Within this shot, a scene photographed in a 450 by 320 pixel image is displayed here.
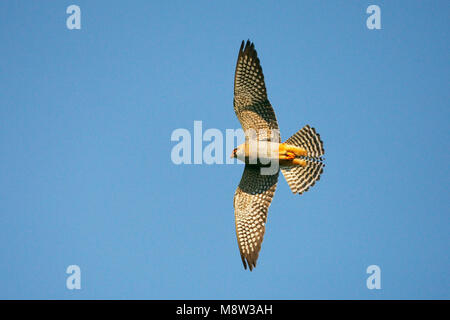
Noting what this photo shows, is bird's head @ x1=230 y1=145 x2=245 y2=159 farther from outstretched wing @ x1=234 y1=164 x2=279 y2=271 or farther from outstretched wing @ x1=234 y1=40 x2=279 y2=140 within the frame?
outstretched wing @ x1=234 y1=40 x2=279 y2=140

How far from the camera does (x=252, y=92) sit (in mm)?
9477

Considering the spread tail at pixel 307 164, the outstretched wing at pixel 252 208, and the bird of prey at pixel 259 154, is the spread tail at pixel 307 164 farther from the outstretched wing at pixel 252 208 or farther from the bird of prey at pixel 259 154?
the outstretched wing at pixel 252 208

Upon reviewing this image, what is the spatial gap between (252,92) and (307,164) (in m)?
1.53

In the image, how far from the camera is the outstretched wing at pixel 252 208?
384 inches

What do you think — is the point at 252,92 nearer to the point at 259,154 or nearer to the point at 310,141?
the point at 259,154

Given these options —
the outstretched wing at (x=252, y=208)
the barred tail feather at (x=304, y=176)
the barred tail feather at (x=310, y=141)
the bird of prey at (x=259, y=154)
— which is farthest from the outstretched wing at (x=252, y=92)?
the outstretched wing at (x=252, y=208)

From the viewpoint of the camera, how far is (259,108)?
31.3 ft

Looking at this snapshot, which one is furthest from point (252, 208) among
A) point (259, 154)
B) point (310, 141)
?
point (310, 141)
